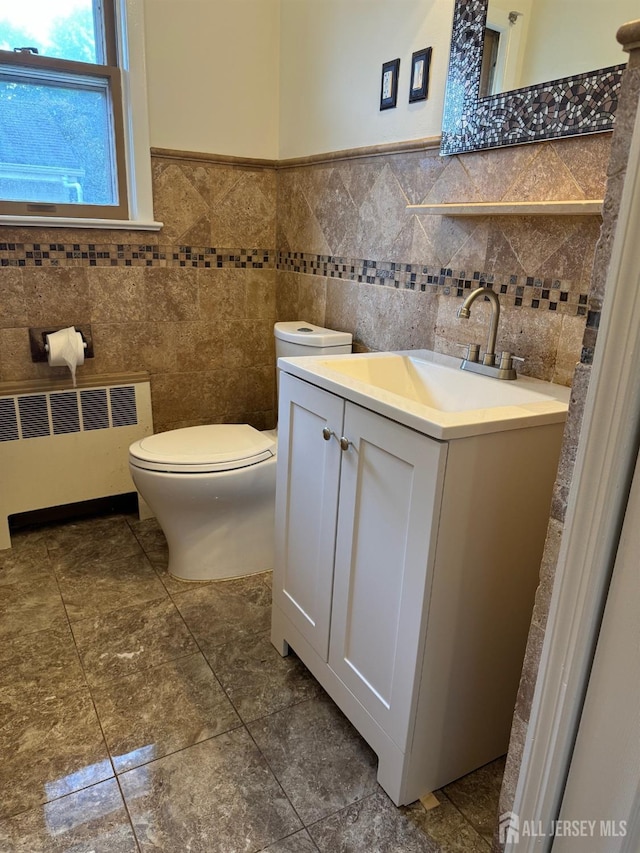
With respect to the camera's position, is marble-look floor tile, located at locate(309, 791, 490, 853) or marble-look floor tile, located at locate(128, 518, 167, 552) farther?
marble-look floor tile, located at locate(128, 518, 167, 552)

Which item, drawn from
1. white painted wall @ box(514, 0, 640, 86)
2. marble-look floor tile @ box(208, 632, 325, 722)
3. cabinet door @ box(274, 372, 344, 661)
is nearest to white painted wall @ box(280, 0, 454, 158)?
white painted wall @ box(514, 0, 640, 86)

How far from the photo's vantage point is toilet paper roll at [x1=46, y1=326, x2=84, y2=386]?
6.93ft

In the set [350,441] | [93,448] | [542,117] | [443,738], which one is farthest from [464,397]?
[93,448]

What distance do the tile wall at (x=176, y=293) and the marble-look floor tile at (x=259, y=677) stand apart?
1.11 meters

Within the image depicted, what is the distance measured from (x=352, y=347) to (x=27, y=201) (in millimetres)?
1287

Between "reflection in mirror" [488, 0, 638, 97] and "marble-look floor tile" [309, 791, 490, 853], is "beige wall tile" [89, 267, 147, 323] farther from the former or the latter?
"marble-look floor tile" [309, 791, 490, 853]

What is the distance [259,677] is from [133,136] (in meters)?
1.93

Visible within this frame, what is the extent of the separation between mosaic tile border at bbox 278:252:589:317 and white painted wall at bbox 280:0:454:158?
1.27ft

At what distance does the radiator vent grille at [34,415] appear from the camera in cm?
216

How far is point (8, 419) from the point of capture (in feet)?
7.02

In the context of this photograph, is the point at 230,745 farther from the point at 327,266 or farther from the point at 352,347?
the point at 327,266

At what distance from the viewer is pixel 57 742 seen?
139cm

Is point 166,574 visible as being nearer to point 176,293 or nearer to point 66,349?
point 66,349

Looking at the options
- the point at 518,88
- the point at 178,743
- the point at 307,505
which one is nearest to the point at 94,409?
the point at 307,505
